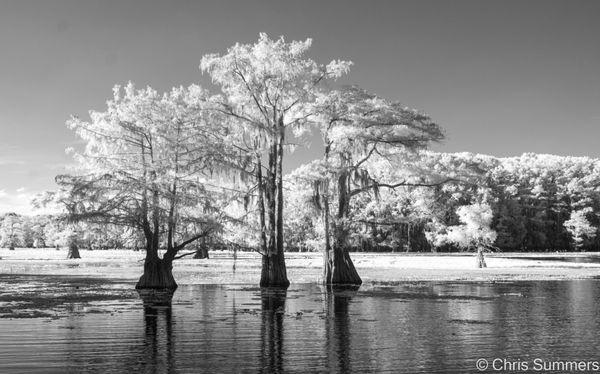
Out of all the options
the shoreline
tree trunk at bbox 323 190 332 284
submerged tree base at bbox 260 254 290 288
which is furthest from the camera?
the shoreline

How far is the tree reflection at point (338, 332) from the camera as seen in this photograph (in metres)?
11.8

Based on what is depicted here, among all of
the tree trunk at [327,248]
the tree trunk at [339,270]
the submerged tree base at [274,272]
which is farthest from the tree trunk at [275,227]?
the tree trunk at [339,270]

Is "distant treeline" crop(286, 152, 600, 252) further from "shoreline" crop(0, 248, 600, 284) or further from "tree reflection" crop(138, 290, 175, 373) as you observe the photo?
"tree reflection" crop(138, 290, 175, 373)

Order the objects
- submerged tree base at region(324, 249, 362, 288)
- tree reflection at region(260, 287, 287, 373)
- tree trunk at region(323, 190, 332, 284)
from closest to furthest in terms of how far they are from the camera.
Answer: tree reflection at region(260, 287, 287, 373), tree trunk at region(323, 190, 332, 284), submerged tree base at region(324, 249, 362, 288)

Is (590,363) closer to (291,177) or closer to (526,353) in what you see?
(526,353)

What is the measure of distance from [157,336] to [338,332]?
4.76m

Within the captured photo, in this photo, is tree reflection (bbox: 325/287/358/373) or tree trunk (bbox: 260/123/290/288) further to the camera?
tree trunk (bbox: 260/123/290/288)

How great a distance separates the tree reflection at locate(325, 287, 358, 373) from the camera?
11828 mm

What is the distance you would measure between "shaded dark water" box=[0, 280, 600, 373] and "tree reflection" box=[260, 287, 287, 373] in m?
0.03

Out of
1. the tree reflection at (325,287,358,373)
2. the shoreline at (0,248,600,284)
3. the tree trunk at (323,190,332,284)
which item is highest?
the tree trunk at (323,190,332,284)

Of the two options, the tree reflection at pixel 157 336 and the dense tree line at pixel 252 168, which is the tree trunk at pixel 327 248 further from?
the tree reflection at pixel 157 336

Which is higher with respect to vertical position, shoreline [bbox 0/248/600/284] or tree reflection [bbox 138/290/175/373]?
tree reflection [bbox 138/290/175/373]

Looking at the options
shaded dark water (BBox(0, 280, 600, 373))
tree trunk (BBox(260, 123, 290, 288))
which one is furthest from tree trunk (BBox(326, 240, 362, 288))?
shaded dark water (BBox(0, 280, 600, 373))

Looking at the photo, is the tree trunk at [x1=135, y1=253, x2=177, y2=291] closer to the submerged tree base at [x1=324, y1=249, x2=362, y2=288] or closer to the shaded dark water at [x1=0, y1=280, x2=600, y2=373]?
the shaded dark water at [x1=0, y1=280, x2=600, y2=373]
